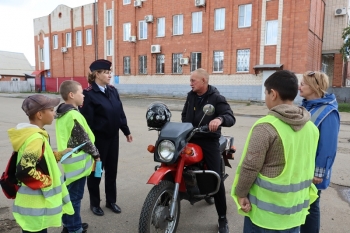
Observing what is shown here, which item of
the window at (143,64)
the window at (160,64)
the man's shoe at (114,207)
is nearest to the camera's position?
the man's shoe at (114,207)

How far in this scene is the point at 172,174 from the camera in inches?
125

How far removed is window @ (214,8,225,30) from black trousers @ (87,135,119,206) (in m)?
21.6

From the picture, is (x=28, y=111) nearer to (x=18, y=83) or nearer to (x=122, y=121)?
(x=122, y=121)

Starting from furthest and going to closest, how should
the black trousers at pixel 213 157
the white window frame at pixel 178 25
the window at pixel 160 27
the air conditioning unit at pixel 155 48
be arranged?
the window at pixel 160 27 → the air conditioning unit at pixel 155 48 → the white window frame at pixel 178 25 → the black trousers at pixel 213 157

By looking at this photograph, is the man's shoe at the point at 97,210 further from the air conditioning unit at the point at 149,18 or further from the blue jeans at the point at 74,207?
the air conditioning unit at the point at 149,18

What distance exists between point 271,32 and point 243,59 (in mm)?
2773

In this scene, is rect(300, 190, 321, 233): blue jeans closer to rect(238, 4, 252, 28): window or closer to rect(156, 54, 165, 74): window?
rect(238, 4, 252, 28): window

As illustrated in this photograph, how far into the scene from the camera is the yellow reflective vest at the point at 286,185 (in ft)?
6.70

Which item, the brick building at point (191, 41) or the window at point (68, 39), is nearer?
the brick building at point (191, 41)

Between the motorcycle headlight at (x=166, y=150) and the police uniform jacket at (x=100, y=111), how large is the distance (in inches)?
41.4

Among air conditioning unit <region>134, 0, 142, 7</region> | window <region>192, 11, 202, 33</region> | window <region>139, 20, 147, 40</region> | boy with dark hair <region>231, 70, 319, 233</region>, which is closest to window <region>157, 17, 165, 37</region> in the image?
window <region>139, 20, 147, 40</region>

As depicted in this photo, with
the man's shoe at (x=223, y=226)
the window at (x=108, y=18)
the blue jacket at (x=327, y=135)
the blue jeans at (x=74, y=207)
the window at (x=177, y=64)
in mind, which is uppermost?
the window at (x=108, y=18)

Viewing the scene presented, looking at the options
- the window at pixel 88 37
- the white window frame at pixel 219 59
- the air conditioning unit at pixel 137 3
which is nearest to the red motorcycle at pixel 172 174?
the white window frame at pixel 219 59

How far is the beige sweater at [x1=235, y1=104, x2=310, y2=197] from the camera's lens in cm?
201
